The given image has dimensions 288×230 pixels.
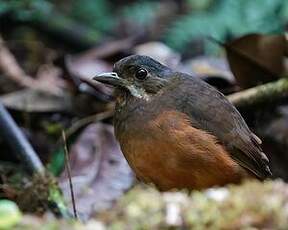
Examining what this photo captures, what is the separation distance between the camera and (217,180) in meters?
3.50

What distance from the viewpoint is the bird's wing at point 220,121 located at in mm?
3674

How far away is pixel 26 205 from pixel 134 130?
795mm

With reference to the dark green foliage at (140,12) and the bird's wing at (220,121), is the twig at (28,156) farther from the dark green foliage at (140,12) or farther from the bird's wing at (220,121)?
the dark green foliage at (140,12)

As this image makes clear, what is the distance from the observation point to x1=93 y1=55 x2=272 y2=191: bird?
135 inches

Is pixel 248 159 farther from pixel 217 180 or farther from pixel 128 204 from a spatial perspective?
pixel 128 204

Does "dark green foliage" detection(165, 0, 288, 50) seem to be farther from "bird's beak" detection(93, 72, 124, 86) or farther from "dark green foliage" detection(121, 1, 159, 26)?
"bird's beak" detection(93, 72, 124, 86)

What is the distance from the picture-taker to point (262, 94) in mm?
4688

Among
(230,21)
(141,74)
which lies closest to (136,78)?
(141,74)

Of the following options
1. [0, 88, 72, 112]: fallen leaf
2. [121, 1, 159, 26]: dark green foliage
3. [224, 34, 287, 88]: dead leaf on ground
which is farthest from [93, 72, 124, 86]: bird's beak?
[121, 1, 159, 26]: dark green foliage

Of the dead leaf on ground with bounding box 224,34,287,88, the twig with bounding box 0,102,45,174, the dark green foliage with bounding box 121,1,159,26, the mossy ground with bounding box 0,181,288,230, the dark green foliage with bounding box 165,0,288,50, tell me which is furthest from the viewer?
the dark green foliage with bounding box 121,1,159,26

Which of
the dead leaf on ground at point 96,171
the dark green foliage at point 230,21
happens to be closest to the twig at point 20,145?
the dead leaf on ground at point 96,171

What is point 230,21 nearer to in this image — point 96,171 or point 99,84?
point 99,84

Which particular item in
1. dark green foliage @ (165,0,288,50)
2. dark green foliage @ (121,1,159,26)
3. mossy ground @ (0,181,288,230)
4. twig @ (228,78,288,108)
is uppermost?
mossy ground @ (0,181,288,230)

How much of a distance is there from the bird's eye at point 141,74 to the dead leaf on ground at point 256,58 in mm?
911
